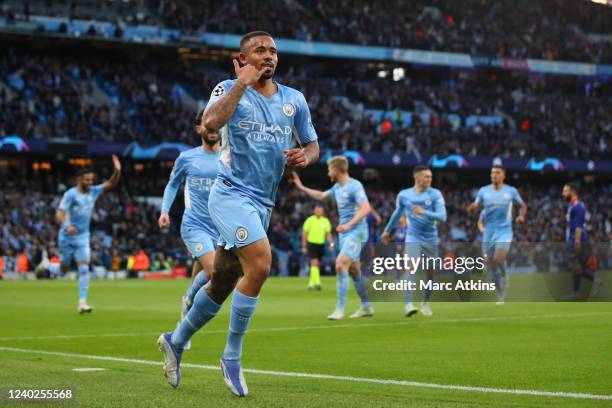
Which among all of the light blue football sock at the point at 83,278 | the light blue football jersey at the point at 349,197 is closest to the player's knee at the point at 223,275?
the light blue football jersey at the point at 349,197

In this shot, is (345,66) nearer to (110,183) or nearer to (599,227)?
(599,227)

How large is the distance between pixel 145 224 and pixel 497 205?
24800mm

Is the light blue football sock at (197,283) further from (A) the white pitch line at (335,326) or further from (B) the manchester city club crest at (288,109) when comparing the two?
(B) the manchester city club crest at (288,109)

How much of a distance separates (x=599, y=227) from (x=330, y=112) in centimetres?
1591

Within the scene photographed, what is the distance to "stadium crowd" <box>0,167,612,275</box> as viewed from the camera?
37188mm

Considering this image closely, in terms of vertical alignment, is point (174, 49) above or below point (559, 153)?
above

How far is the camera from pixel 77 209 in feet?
57.1

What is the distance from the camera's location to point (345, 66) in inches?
2292

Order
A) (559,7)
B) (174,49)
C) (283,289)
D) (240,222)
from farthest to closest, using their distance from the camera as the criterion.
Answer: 1. (559,7)
2. (174,49)
3. (283,289)
4. (240,222)

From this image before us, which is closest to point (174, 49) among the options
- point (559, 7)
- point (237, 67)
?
point (559, 7)

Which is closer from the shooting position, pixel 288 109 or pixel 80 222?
pixel 288 109

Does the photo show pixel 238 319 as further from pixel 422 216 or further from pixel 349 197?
pixel 422 216

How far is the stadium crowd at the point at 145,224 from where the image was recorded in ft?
122

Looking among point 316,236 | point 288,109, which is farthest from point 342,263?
point 316,236
